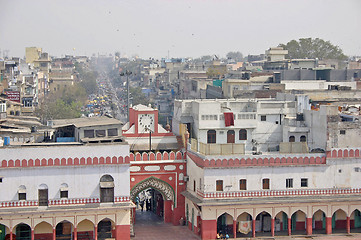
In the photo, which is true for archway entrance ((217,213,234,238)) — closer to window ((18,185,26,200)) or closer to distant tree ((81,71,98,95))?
window ((18,185,26,200))

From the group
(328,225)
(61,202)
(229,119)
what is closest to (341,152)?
(328,225)

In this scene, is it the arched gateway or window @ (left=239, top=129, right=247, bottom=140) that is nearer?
the arched gateway

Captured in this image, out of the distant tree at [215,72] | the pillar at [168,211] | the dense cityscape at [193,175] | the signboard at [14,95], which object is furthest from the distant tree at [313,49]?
the pillar at [168,211]

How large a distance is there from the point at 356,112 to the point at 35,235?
19.2m

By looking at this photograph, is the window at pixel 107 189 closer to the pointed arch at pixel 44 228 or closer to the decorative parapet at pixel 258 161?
the pointed arch at pixel 44 228

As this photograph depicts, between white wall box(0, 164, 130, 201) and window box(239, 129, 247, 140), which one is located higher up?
window box(239, 129, 247, 140)

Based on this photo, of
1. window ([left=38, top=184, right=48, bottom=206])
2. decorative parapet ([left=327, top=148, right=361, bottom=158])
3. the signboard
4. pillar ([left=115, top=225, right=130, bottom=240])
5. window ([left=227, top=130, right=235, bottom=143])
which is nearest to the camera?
window ([left=38, top=184, right=48, bottom=206])

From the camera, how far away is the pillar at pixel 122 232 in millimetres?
35594

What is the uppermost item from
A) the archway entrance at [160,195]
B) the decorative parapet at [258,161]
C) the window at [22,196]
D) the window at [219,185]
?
the decorative parapet at [258,161]

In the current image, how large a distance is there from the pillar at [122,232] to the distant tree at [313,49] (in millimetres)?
72774

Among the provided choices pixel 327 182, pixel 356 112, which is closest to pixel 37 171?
pixel 327 182

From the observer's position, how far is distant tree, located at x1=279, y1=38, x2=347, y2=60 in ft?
346

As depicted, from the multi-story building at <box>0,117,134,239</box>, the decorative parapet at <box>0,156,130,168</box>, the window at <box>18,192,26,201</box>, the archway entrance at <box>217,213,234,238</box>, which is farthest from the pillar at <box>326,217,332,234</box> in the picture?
the window at <box>18,192,26,201</box>

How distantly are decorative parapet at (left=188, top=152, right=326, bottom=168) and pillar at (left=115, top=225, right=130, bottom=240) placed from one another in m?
4.82
